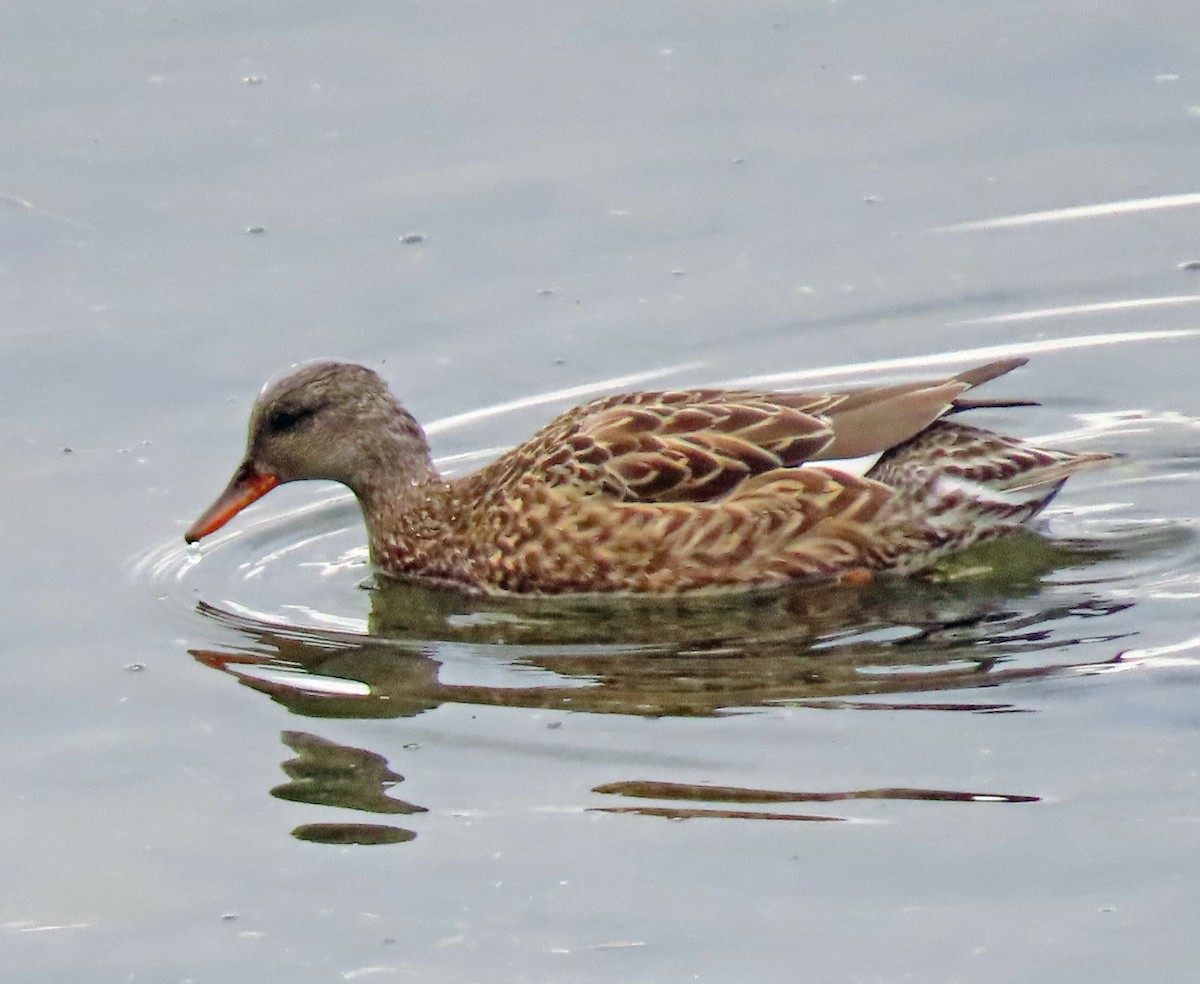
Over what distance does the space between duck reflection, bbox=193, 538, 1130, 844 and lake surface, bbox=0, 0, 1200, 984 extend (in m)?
0.03

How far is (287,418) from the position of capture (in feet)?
33.8

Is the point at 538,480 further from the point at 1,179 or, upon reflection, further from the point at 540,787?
the point at 1,179

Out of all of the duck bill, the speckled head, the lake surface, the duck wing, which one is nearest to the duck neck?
the speckled head

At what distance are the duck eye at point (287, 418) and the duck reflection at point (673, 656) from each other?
75 centimetres

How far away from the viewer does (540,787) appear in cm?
809

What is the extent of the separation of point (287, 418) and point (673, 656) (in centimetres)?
205

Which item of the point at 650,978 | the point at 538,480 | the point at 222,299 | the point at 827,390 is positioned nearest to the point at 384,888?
the point at 650,978

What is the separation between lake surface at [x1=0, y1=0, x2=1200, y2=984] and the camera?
24.3 ft

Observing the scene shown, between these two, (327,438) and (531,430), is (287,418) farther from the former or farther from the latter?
(531,430)

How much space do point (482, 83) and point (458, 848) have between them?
6583mm

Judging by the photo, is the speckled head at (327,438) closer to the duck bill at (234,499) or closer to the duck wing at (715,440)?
the duck bill at (234,499)

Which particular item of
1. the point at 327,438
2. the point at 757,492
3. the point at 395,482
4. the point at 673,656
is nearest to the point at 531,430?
the point at 395,482

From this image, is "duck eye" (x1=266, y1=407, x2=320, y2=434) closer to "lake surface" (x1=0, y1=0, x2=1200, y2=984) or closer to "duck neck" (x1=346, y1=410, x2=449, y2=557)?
"duck neck" (x1=346, y1=410, x2=449, y2=557)

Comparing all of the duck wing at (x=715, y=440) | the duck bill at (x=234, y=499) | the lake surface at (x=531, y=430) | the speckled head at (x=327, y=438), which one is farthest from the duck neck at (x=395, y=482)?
the duck wing at (x=715, y=440)
